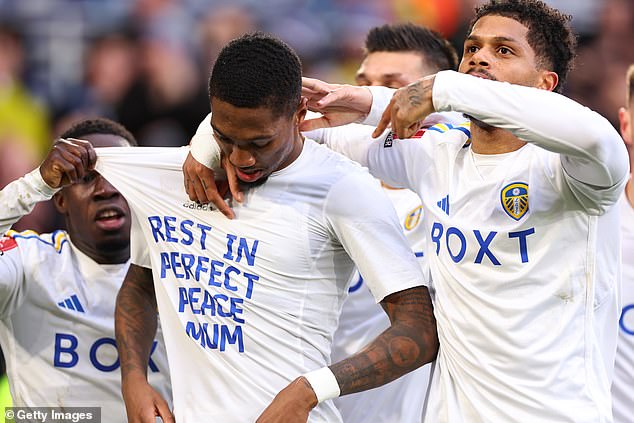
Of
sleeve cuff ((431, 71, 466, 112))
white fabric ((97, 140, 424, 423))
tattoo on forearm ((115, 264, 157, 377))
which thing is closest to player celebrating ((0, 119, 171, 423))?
tattoo on forearm ((115, 264, 157, 377))

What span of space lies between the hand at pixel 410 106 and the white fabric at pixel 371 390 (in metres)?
1.04

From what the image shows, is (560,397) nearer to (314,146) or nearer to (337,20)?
(314,146)

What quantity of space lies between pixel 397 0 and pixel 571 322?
4248 mm

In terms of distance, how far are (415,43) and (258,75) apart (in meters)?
1.60

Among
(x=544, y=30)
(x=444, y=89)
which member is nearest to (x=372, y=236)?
(x=444, y=89)

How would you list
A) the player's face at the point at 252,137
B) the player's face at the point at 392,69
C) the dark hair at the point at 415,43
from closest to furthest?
1. the player's face at the point at 252,137
2. the player's face at the point at 392,69
3. the dark hair at the point at 415,43

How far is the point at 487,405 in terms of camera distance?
8.62ft

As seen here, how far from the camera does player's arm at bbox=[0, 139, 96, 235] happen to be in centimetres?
310

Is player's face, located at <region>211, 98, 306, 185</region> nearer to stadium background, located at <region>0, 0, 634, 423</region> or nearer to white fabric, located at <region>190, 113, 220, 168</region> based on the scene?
white fabric, located at <region>190, 113, 220, 168</region>

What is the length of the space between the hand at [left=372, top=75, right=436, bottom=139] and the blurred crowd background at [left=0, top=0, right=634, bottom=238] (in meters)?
3.84

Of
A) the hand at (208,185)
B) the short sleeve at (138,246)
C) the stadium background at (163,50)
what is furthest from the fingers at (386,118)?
the stadium background at (163,50)

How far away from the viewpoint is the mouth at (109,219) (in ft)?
11.8

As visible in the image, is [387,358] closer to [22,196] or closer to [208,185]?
[208,185]

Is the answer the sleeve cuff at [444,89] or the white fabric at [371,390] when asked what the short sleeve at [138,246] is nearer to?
the white fabric at [371,390]
